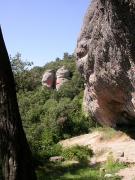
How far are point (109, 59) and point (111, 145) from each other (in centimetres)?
500

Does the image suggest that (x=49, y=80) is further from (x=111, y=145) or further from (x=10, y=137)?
(x=10, y=137)

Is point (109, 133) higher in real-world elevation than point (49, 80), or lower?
lower

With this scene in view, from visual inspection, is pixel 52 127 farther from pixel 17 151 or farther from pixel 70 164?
pixel 17 151

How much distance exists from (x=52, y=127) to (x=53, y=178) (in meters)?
9.72

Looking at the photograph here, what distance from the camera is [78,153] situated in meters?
18.9

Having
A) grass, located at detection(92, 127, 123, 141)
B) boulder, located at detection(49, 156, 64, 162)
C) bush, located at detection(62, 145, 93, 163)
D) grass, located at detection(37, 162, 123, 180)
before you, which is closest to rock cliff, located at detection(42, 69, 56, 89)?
grass, located at detection(92, 127, 123, 141)

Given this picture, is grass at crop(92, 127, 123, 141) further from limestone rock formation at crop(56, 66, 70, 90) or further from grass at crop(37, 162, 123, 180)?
limestone rock formation at crop(56, 66, 70, 90)

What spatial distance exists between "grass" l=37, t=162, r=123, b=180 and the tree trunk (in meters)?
8.14

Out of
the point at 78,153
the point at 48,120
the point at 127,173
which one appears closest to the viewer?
the point at 127,173

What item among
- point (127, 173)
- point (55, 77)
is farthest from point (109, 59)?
point (55, 77)

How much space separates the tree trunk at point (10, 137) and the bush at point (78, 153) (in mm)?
12341

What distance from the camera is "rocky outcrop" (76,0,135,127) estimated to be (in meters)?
12.9

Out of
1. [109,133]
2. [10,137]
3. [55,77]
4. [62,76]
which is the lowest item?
[10,137]

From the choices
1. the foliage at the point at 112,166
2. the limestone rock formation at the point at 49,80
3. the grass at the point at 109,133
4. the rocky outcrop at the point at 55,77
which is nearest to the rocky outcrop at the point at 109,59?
the grass at the point at 109,133
